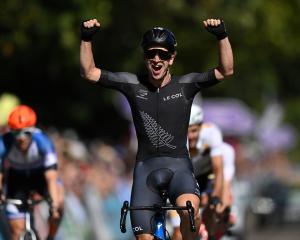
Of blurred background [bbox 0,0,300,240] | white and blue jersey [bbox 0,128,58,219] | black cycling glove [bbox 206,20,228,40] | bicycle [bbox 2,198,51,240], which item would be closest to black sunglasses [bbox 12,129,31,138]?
white and blue jersey [bbox 0,128,58,219]

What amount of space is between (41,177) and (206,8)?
9821 millimetres

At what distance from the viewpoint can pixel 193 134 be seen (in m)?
13.0

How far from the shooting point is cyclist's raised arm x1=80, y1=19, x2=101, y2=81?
10.3 m

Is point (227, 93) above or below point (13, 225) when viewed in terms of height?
above

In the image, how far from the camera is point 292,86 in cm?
4875

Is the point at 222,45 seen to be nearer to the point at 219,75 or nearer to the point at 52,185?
the point at 219,75

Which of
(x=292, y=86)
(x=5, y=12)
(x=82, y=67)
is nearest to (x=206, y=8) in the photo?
(x=5, y=12)

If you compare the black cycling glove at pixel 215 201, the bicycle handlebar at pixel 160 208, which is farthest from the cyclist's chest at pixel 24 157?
the bicycle handlebar at pixel 160 208

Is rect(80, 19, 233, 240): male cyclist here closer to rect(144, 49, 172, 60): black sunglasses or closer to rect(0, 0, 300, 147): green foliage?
rect(144, 49, 172, 60): black sunglasses

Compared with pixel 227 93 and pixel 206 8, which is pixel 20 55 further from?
pixel 227 93

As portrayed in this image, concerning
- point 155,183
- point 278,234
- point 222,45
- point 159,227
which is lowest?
point 159,227

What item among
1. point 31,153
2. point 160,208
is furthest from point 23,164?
point 160,208

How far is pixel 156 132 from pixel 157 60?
60 cm

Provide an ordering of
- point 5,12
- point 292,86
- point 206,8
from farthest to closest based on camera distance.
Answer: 1. point 292,86
2. point 206,8
3. point 5,12
